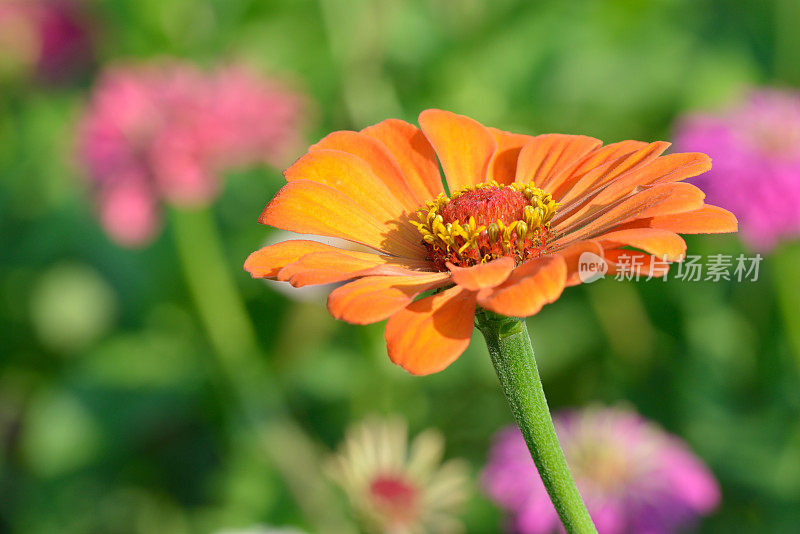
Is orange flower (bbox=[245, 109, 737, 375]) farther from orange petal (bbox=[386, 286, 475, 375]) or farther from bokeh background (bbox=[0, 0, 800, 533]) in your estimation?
bokeh background (bbox=[0, 0, 800, 533])

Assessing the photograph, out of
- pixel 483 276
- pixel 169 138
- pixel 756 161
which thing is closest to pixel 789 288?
pixel 756 161

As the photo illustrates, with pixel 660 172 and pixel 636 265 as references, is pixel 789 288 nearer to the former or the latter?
pixel 660 172

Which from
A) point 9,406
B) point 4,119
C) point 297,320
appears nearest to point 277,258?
point 297,320

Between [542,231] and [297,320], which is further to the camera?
[297,320]

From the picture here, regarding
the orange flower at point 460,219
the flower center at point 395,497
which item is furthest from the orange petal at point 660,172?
the flower center at point 395,497

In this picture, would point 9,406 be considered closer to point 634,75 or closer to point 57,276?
point 57,276

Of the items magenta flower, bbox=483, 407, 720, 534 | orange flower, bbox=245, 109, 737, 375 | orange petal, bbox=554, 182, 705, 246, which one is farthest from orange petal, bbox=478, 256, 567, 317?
magenta flower, bbox=483, 407, 720, 534
